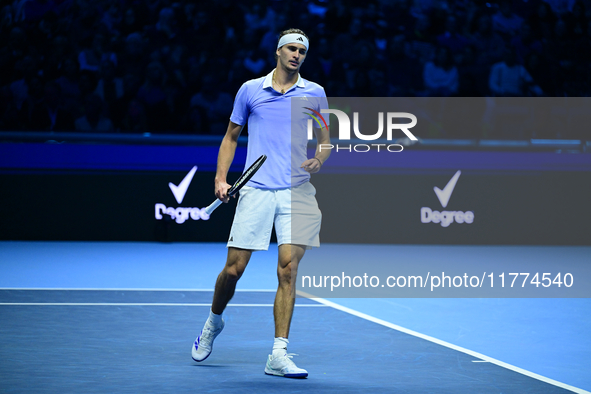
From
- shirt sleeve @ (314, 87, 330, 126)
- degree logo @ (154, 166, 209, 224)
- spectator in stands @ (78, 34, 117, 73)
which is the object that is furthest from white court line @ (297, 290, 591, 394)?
spectator in stands @ (78, 34, 117, 73)

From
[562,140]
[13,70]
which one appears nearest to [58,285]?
[13,70]

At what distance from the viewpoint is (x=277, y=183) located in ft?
13.8

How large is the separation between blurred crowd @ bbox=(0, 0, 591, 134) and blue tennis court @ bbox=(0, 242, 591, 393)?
3348 mm

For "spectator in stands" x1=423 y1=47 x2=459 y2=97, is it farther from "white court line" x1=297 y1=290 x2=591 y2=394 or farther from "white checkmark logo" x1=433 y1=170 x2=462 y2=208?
"white court line" x1=297 y1=290 x2=591 y2=394

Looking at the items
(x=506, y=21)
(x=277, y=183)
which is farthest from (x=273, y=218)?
(x=506, y=21)

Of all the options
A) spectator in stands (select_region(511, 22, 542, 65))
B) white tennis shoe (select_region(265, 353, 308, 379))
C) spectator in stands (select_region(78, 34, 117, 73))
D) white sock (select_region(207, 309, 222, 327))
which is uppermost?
spectator in stands (select_region(511, 22, 542, 65))

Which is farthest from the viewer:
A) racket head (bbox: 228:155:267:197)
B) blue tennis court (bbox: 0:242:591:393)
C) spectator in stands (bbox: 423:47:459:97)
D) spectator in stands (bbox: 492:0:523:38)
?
spectator in stands (bbox: 492:0:523:38)

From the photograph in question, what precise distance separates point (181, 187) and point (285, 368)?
6.22 m

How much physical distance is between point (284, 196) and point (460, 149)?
6284 mm

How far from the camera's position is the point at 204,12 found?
11375 millimetres

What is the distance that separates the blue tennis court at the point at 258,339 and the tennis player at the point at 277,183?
0.43 m

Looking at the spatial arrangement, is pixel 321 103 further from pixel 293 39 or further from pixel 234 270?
pixel 234 270

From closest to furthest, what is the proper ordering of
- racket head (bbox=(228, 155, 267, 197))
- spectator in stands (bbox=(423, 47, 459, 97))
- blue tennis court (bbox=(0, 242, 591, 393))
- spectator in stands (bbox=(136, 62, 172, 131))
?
blue tennis court (bbox=(0, 242, 591, 393))
racket head (bbox=(228, 155, 267, 197))
spectator in stands (bbox=(136, 62, 172, 131))
spectator in stands (bbox=(423, 47, 459, 97))

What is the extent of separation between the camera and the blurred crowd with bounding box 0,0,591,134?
34.7ft
